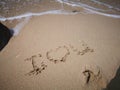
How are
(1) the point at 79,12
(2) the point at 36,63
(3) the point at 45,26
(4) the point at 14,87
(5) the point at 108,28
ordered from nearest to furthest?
1. (4) the point at 14,87
2. (2) the point at 36,63
3. (5) the point at 108,28
4. (3) the point at 45,26
5. (1) the point at 79,12

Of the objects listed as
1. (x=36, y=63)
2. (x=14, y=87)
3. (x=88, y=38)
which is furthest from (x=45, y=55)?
(x=88, y=38)

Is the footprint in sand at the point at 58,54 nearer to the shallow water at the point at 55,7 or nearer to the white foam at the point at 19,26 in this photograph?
the white foam at the point at 19,26

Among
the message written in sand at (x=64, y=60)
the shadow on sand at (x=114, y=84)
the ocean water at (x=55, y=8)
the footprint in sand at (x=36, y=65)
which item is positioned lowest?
the footprint in sand at (x=36, y=65)

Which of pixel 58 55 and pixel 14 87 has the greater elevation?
pixel 58 55

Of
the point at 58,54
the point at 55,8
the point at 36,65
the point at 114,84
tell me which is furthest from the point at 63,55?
the point at 55,8

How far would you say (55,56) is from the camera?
8.02 ft

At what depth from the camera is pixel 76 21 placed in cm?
322

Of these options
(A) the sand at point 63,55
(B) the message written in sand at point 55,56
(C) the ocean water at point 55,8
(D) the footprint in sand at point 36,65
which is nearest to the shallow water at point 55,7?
(C) the ocean water at point 55,8

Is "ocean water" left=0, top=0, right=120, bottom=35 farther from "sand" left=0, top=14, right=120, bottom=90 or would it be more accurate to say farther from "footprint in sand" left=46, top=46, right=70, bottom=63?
"footprint in sand" left=46, top=46, right=70, bottom=63

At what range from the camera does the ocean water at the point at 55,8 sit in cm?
358

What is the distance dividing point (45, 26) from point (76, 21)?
760 millimetres

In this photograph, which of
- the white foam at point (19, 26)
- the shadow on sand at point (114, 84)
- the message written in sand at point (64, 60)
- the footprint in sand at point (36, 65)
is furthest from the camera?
the white foam at point (19, 26)

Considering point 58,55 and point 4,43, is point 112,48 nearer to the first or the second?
point 58,55

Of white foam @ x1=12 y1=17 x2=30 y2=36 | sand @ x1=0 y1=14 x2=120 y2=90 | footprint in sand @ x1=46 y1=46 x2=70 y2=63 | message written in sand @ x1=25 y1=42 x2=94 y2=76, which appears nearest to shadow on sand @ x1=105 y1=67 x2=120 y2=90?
sand @ x1=0 y1=14 x2=120 y2=90
